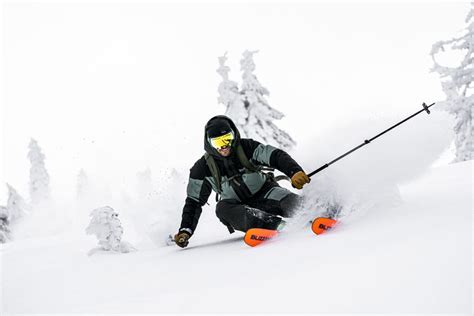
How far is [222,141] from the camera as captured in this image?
17.0 ft

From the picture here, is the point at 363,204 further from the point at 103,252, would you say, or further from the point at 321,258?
the point at 103,252

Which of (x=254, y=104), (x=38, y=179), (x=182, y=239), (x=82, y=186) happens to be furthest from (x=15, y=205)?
(x=182, y=239)

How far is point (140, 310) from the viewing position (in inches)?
91.6

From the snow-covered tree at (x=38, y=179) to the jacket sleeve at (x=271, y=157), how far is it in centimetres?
3052

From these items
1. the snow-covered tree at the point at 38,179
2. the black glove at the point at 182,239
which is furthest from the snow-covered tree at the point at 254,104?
the snow-covered tree at the point at 38,179

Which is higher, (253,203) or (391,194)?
(253,203)

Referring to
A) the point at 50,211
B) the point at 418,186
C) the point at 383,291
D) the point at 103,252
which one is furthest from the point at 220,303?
the point at 50,211

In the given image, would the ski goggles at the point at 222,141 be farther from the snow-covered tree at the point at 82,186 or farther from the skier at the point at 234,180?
the snow-covered tree at the point at 82,186

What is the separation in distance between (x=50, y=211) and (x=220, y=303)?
33783 millimetres

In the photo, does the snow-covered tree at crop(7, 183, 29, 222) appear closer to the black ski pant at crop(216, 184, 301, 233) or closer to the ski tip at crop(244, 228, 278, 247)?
the black ski pant at crop(216, 184, 301, 233)

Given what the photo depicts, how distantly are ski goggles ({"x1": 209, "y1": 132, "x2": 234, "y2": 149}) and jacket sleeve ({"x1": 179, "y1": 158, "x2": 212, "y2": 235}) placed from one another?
0.53 m

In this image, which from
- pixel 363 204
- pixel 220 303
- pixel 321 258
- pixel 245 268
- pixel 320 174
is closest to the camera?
pixel 220 303

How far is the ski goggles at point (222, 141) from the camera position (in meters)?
5.19

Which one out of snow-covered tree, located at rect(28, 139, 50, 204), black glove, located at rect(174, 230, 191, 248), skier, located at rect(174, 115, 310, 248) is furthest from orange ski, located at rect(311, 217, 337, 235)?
snow-covered tree, located at rect(28, 139, 50, 204)
